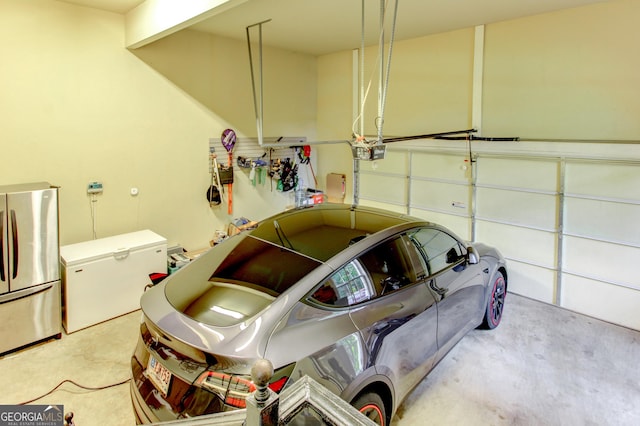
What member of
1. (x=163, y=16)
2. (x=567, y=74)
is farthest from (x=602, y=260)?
(x=163, y=16)

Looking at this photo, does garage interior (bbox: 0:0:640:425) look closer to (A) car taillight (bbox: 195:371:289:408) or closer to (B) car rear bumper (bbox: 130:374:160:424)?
(B) car rear bumper (bbox: 130:374:160:424)

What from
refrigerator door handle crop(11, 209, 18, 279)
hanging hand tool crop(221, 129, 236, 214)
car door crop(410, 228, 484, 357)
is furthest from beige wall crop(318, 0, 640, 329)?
refrigerator door handle crop(11, 209, 18, 279)

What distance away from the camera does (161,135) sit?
4.81 m

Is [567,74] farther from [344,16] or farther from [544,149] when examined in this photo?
[344,16]

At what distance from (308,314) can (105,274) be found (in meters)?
2.87

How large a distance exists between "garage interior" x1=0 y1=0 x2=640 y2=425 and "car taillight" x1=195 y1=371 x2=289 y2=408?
142 cm

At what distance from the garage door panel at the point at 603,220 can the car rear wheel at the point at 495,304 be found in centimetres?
115

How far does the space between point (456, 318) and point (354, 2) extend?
3272 mm

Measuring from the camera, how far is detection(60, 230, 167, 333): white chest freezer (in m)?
3.67

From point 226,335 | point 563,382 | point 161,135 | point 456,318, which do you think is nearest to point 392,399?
point 456,318

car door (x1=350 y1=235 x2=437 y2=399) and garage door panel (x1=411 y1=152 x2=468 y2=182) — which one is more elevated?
garage door panel (x1=411 y1=152 x2=468 y2=182)

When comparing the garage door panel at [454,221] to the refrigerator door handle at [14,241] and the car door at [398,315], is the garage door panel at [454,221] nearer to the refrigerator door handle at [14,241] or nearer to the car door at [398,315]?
the car door at [398,315]

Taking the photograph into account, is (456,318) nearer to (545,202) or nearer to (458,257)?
(458,257)

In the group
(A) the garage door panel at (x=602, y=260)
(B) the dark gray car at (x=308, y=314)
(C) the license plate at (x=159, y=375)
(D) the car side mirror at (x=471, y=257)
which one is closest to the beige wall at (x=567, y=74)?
(A) the garage door panel at (x=602, y=260)
